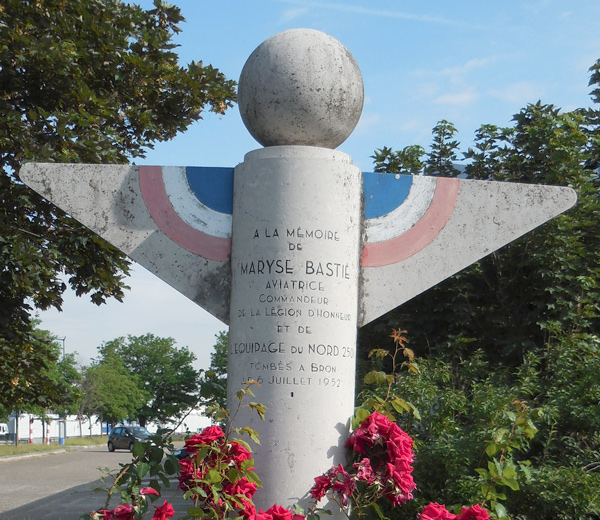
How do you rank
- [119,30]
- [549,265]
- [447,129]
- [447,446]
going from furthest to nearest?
[119,30], [447,129], [549,265], [447,446]

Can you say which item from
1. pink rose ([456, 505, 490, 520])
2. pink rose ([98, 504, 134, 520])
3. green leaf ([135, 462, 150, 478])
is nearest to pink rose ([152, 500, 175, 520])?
pink rose ([98, 504, 134, 520])

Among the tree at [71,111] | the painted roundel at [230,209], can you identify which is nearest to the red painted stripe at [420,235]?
the painted roundel at [230,209]

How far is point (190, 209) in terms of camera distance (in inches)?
154

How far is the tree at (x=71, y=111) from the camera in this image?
28.1 feet

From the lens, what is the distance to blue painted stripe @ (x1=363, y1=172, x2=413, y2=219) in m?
3.97

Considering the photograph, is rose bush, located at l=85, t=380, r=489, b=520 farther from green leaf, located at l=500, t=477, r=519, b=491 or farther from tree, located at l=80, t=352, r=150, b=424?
tree, located at l=80, t=352, r=150, b=424

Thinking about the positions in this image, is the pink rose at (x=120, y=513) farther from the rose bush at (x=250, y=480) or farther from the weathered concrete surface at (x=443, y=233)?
the weathered concrete surface at (x=443, y=233)

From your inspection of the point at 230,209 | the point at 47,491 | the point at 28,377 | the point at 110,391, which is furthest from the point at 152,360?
the point at 230,209

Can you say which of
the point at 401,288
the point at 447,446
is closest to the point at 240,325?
the point at 401,288

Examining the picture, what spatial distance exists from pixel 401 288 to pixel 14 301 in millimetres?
6425

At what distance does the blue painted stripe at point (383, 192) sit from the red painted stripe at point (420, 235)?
0.47ft

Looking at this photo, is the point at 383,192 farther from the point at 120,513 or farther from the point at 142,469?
the point at 120,513

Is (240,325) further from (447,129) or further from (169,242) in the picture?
(447,129)

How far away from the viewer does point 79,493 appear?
62.1 feet
